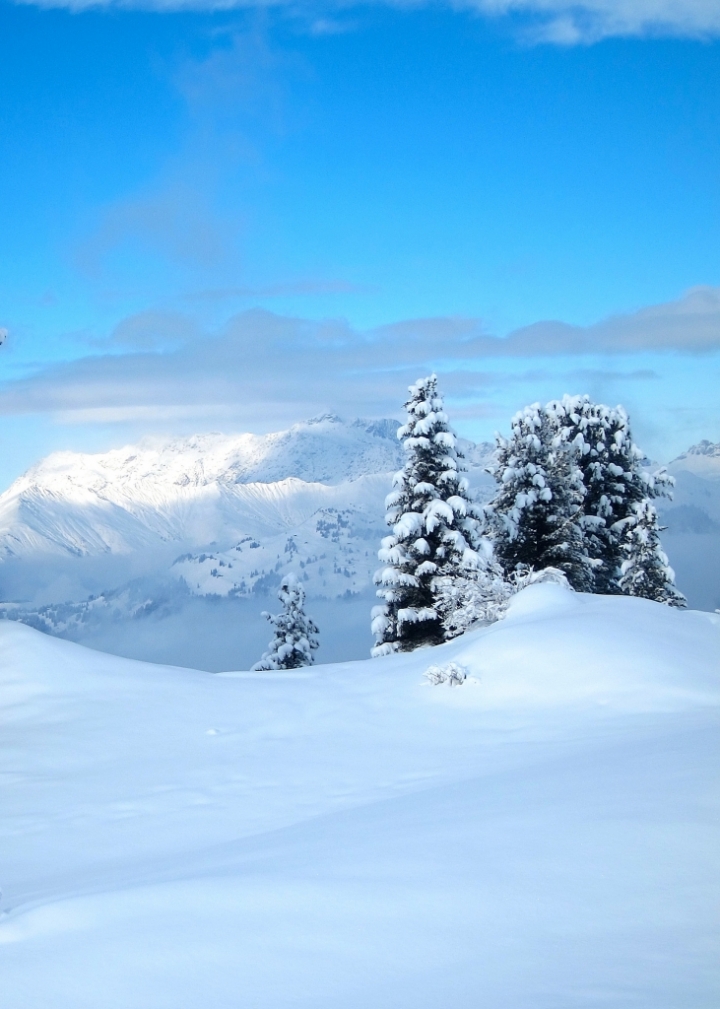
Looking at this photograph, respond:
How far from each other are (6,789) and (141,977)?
17.9 feet

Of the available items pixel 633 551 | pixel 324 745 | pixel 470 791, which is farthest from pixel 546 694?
pixel 633 551

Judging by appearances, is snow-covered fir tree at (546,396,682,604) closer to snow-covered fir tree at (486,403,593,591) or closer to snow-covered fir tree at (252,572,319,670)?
snow-covered fir tree at (486,403,593,591)

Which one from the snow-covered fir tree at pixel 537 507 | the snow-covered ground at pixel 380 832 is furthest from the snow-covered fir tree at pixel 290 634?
the snow-covered ground at pixel 380 832

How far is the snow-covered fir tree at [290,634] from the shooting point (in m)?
30.0

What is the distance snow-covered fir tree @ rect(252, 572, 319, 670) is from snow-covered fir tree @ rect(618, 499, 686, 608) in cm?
1183

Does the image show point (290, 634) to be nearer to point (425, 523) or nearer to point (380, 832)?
point (425, 523)

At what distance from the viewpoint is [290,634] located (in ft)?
100

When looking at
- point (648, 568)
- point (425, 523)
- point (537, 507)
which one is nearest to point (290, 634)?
point (537, 507)

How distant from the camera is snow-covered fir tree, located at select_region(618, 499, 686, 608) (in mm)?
27938

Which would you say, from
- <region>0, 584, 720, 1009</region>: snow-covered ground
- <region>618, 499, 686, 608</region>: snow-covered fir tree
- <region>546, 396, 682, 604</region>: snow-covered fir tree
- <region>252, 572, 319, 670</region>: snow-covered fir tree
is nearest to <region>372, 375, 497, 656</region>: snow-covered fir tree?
<region>252, 572, 319, 670</region>: snow-covered fir tree

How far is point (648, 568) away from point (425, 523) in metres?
10.7

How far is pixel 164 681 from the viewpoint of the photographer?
1191cm

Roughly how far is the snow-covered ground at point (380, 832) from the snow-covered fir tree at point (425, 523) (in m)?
9.77

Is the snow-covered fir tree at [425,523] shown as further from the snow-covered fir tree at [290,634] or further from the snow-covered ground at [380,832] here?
the snow-covered ground at [380,832]
